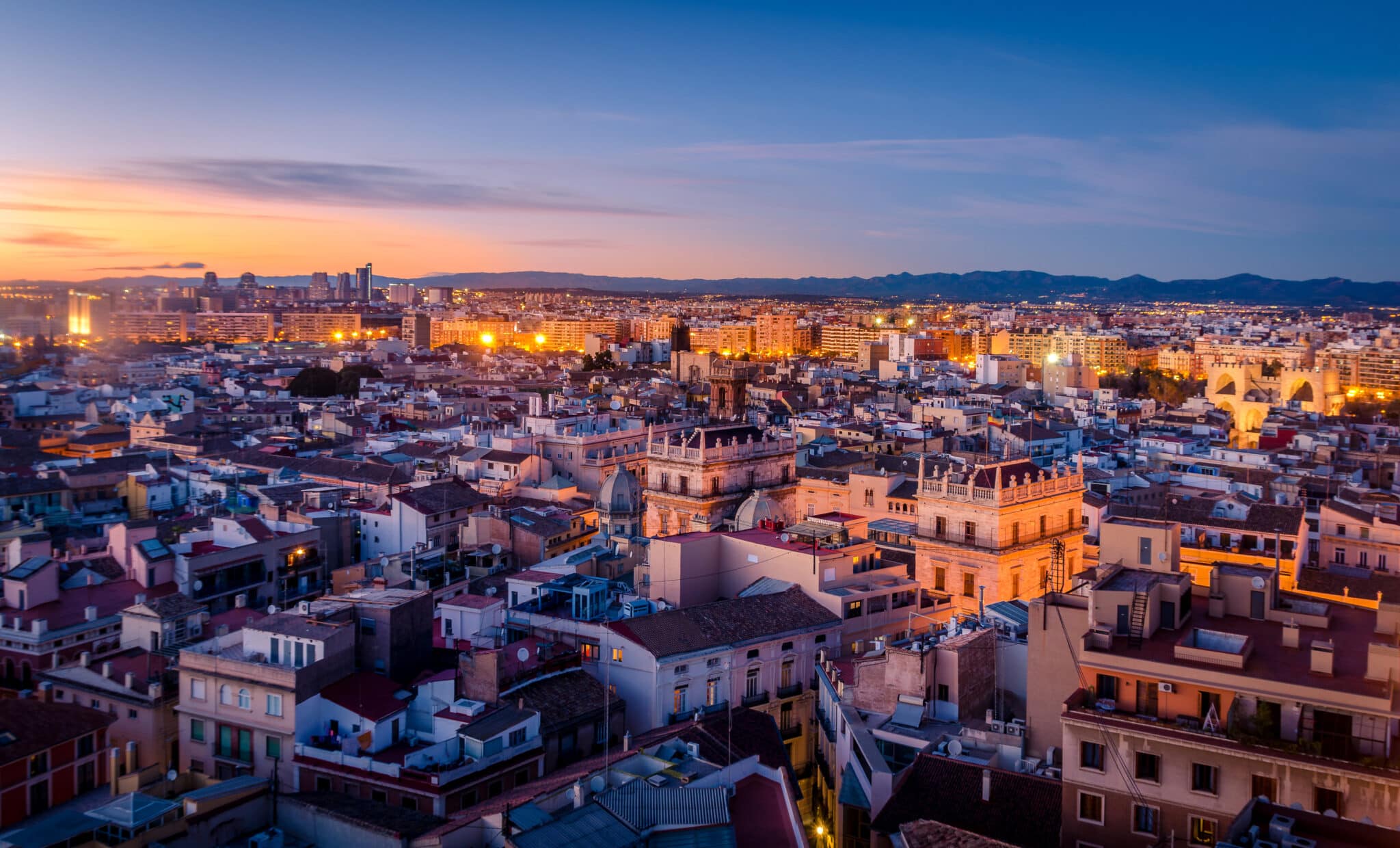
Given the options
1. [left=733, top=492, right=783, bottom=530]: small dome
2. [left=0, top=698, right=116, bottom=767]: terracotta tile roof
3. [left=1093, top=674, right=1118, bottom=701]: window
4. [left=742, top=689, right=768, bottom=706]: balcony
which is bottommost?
[left=742, top=689, right=768, bottom=706]: balcony

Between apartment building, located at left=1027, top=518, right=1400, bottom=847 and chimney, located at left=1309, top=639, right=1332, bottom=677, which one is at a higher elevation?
chimney, located at left=1309, top=639, right=1332, bottom=677

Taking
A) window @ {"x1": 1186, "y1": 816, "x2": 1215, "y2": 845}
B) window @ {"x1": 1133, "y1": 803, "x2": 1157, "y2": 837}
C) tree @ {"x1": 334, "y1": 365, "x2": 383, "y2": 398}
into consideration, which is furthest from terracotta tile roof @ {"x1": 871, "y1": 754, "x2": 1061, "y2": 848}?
tree @ {"x1": 334, "y1": 365, "x2": 383, "y2": 398}

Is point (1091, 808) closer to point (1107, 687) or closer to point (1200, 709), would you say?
point (1107, 687)

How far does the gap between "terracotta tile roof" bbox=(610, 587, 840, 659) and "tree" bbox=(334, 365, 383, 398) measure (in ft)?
234

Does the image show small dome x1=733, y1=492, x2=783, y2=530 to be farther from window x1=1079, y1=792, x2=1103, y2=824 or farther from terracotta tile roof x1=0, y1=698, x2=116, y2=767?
window x1=1079, y1=792, x2=1103, y2=824

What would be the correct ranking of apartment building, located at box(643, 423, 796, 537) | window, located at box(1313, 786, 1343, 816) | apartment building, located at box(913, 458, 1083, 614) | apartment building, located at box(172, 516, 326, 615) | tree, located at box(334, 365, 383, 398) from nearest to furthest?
1. window, located at box(1313, 786, 1343, 816)
2. apartment building, located at box(172, 516, 326, 615)
3. apartment building, located at box(913, 458, 1083, 614)
4. apartment building, located at box(643, 423, 796, 537)
5. tree, located at box(334, 365, 383, 398)

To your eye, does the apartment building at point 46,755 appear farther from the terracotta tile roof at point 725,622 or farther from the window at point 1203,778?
the window at point 1203,778

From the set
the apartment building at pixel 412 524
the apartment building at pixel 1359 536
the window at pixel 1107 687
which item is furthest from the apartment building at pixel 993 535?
the apartment building at pixel 412 524

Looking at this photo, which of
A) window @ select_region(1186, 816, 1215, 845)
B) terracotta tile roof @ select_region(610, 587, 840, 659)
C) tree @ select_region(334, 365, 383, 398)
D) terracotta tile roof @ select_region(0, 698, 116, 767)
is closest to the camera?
window @ select_region(1186, 816, 1215, 845)

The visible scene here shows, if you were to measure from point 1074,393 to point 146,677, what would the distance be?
75041 mm

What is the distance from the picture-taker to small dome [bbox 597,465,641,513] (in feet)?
126

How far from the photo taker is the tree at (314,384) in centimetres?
9412

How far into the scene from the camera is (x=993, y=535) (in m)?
29.5

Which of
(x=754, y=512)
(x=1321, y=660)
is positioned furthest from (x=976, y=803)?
(x=754, y=512)
